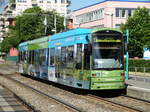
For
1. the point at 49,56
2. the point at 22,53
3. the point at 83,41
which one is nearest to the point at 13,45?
the point at 22,53

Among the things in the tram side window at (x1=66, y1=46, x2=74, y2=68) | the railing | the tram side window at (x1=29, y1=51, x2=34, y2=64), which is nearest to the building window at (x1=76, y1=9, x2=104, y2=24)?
the railing

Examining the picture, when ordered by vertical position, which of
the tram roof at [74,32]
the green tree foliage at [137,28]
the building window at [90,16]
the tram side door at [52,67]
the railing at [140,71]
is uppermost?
the building window at [90,16]

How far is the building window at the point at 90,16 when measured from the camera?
7744 cm

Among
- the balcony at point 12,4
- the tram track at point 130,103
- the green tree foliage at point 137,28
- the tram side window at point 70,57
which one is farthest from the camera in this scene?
the balcony at point 12,4

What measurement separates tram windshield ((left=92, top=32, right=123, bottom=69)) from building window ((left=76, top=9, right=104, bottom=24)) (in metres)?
59.8

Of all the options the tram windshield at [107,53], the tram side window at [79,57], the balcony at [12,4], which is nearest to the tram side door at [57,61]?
the tram side window at [79,57]

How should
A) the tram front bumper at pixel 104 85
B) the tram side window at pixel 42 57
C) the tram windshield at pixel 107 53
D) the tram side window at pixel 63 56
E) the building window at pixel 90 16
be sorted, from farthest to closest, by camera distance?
the building window at pixel 90 16, the tram side window at pixel 42 57, the tram side window at pixel 63 56, the tram windshield at pixel 107 53, the tram front bumper at pixel 104 85

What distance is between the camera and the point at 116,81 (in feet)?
54.2

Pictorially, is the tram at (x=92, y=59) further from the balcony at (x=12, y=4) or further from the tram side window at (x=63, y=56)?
the balcony at (x=12, y=4)

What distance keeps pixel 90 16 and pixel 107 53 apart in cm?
6559

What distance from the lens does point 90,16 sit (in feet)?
267

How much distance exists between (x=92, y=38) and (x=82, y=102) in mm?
3108

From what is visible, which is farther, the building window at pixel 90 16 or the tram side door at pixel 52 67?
the building window at pixel 90 16

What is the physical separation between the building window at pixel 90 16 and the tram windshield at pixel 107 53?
59793mm
